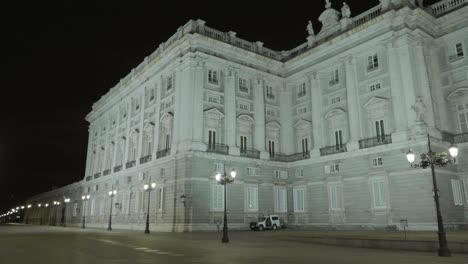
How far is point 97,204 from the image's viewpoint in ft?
182

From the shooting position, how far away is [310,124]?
41.8 metres

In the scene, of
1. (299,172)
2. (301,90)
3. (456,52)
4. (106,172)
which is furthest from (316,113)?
(106,172)

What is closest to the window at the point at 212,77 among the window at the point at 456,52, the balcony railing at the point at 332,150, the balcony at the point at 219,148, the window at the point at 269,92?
the balcony at the point at 219,148

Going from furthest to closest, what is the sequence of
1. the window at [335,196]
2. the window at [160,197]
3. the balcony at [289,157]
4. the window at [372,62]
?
the balcony at [289,157] → the window at [160,197] → the window at [372,62] → the window at [335,196]

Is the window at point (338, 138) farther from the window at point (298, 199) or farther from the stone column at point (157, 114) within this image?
the stone column at point (157, 114)

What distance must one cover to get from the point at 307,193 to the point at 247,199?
6.37 m

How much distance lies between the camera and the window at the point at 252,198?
3831 centimetres

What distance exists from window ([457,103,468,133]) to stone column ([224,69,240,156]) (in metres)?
20.5

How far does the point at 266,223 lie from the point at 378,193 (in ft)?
34.5

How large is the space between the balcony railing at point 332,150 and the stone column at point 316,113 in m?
0.57

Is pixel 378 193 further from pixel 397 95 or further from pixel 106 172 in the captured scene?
pixel 106 172

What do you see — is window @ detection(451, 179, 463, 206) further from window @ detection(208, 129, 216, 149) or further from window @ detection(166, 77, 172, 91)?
window @ detection(166, 77, 172, 91)

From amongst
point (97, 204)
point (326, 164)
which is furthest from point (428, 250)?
point (97, 204)

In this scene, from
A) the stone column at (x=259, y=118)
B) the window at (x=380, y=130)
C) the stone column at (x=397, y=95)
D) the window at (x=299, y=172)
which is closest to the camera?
the stone column at (x=397, y=95)
